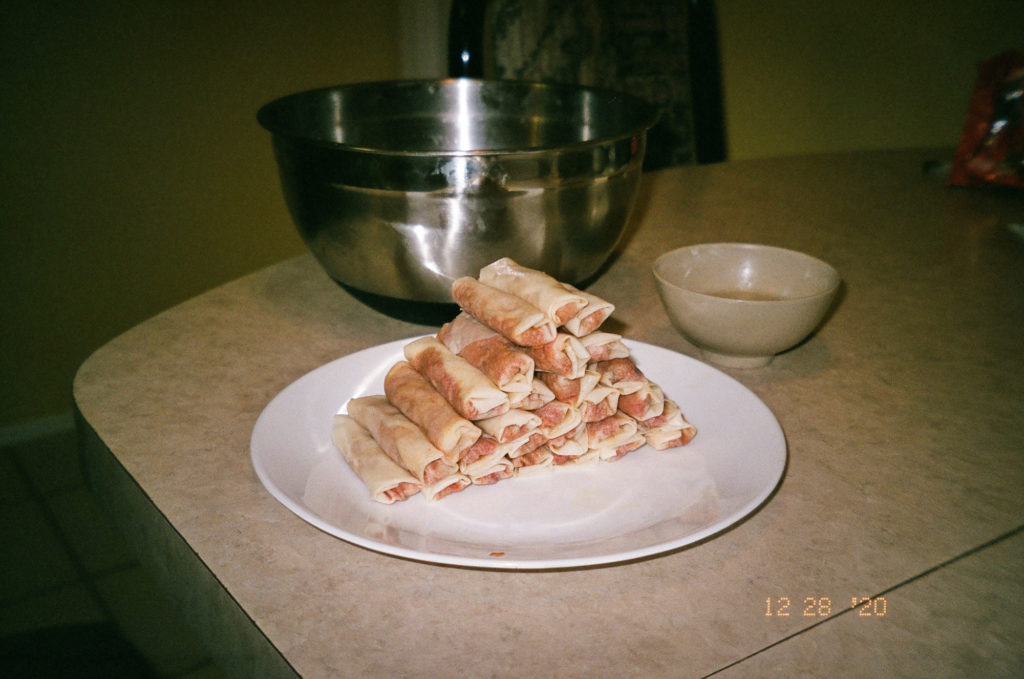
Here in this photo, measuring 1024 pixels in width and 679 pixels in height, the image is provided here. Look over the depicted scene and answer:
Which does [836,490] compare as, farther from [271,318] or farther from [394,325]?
[271,318]

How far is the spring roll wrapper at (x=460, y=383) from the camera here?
664 millimetres

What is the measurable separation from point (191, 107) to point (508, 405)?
2.19m

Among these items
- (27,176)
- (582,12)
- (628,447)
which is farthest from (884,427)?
(27,176)

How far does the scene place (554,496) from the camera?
66 cm

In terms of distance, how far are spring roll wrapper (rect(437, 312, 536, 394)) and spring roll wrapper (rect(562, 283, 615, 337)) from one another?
0.17 ft

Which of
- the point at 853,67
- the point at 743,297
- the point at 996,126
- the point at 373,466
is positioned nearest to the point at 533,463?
the point at 373,466

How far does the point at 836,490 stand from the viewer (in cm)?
69

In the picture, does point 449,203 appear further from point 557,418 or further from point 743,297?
point 743,297

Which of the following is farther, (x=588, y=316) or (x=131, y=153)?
(x=131, y=153)

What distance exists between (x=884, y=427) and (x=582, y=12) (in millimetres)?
1173

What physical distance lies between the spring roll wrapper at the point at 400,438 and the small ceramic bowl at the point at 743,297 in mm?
339
